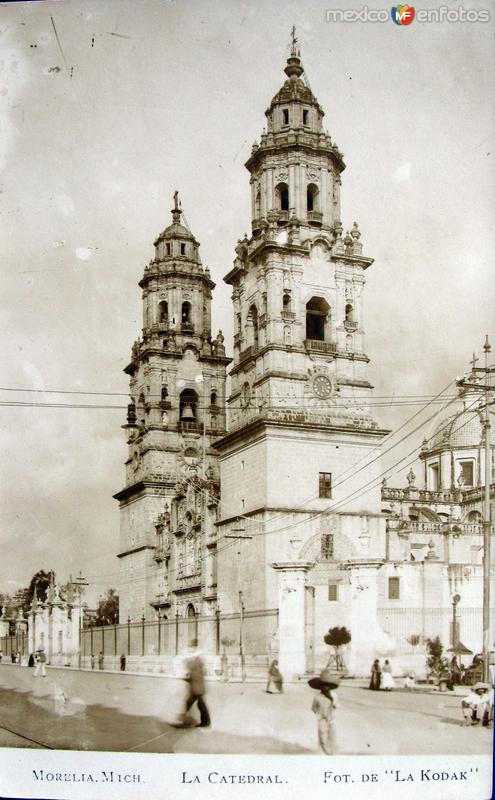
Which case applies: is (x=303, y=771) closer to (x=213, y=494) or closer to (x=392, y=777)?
(x=392, y=777)

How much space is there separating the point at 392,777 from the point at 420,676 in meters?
2.24

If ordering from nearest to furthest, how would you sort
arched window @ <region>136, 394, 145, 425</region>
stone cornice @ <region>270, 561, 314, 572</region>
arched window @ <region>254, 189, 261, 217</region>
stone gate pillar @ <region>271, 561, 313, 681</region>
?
stone gate pillar @ <region>271, 561, 313, 681</region> < stone cornice @ <region>270, 561, 314, 572</region> < arched window @ <region>254, 189, 261, 217</region> < arched window @ <region>136, 394, 145, 425</region>

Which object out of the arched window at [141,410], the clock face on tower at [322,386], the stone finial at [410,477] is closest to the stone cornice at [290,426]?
the clock face on tower at [322,386]

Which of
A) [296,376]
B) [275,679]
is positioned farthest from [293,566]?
[296,376]

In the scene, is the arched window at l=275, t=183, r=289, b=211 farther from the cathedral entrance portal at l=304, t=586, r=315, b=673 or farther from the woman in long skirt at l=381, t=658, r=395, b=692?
the woman in long skirt at l=381, t=658, r=395, b=692

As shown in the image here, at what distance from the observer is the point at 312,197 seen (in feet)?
75.4

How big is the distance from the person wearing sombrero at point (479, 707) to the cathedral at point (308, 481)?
1.85 m

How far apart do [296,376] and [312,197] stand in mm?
4278

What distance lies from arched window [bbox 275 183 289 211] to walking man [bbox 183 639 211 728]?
12615 mm

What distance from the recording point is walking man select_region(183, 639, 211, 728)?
11.9m

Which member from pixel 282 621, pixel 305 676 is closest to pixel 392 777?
pixel 305 676

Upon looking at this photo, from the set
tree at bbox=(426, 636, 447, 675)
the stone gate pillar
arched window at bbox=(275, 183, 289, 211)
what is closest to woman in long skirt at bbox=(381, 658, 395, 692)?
tree at bbox=(426, 636, 447, 675)

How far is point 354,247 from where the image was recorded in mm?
22578

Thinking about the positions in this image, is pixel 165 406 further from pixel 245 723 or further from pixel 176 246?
pixel 245 723
